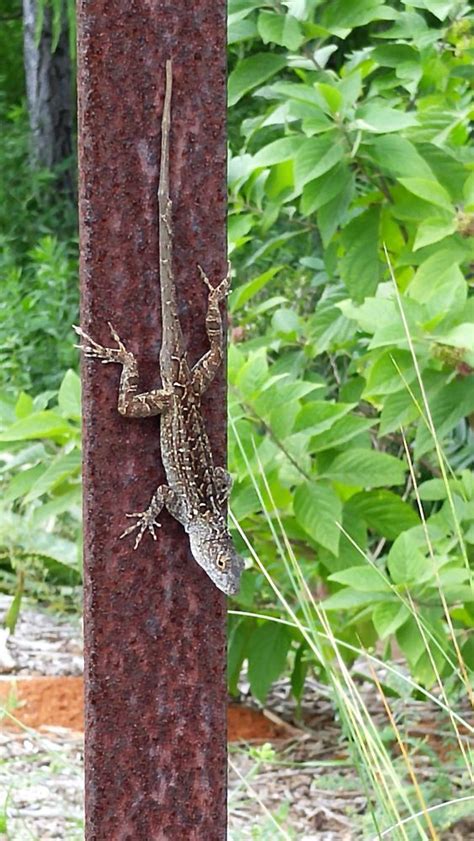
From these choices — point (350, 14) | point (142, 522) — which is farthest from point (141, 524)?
point (350, 14)

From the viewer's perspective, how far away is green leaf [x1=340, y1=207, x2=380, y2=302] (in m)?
2.57

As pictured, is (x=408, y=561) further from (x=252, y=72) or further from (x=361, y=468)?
(x=252, y=72)

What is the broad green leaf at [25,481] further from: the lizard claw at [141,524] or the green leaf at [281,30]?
the lizard claw at [141,524]

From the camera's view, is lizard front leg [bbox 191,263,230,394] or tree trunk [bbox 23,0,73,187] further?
tree trunk [bbox 23,0,73,187]

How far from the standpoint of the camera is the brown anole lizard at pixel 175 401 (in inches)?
47.9

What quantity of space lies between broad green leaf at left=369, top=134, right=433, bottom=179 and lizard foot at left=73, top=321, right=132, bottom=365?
1304mm

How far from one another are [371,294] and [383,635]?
72 centimetres

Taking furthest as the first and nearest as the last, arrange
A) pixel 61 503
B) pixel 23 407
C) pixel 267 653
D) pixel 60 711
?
pixel 60 711 < pixel 267 653 < pixel 61 503 < pixel 23 407

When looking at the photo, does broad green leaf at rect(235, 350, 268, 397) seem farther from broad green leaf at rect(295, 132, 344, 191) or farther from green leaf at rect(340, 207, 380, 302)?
broad green leaf at rect(295, 132, 344, 191)

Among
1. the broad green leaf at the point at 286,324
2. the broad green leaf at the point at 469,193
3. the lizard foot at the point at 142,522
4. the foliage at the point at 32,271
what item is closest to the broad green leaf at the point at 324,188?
the broad green leaf at the point at 469,193

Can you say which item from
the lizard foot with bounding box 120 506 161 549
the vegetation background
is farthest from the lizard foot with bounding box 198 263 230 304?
the vegetation background

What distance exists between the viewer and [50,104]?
750 cm

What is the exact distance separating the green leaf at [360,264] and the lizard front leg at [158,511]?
4.43ft

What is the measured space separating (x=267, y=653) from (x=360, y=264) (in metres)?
0.97
